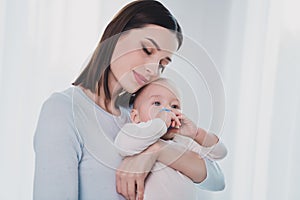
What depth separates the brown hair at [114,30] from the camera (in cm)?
107

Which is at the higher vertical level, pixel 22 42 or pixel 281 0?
pixel 281 0

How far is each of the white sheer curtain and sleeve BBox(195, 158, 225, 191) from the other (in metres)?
0.03

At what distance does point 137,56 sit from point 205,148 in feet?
0.91

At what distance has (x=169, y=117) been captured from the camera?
1.05 m

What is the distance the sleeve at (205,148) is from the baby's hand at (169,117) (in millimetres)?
33

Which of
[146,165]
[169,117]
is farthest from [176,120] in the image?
[146,165]

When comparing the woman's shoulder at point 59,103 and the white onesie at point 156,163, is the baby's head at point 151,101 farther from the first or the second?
the woman's shoulder at point 59,103

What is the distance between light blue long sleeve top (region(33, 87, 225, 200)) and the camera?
38.5 inches

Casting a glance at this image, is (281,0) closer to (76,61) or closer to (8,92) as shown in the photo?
(76,61)

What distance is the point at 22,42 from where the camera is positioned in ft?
3.71

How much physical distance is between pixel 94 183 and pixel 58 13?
43 centimetres

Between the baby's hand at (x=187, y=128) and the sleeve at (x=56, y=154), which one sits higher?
the baby's hand at (x=187, y=128)

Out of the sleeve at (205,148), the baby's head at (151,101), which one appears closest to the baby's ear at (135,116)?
the baby's head at (151,101)

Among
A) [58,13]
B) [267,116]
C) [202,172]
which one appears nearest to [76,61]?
[58,13]
